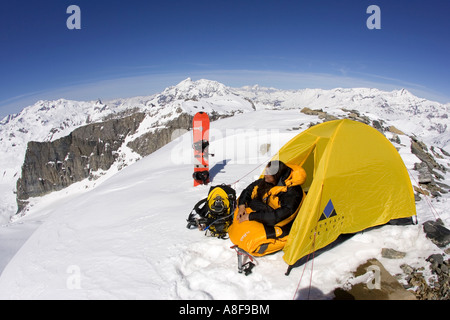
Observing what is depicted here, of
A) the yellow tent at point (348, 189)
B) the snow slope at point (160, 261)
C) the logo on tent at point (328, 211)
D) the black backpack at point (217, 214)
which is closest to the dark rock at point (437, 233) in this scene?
the snow slope at point (160, 261)

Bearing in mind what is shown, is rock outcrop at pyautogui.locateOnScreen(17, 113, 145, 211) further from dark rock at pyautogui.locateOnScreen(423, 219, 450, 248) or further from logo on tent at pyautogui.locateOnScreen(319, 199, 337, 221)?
dark rock at pyautogui.locateOnScreen(423, 219, 450, 248)

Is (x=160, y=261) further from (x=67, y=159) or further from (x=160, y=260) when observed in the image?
(x=67, y=159)

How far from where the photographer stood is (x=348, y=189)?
524cm

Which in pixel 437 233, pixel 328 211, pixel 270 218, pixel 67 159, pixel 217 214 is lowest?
pixel 67 159

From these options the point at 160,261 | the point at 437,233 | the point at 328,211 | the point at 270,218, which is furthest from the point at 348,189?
the point at 160,261

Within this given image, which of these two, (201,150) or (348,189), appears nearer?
(348,189)

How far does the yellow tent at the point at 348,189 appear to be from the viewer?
4.80m

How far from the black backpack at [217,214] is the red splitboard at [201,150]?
3.88 meters

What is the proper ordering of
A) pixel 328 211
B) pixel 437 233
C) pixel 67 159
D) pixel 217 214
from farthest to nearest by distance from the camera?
pixel 67 159 → pixel 217 214 → pixel 437 233 → pixel 328 211

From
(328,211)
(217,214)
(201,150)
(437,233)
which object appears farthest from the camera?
(201,150)

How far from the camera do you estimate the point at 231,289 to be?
4387 mm

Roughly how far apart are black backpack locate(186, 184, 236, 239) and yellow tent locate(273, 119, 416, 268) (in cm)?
167

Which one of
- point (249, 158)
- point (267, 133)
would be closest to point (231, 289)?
point (249, 158)

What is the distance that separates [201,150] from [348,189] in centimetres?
716
